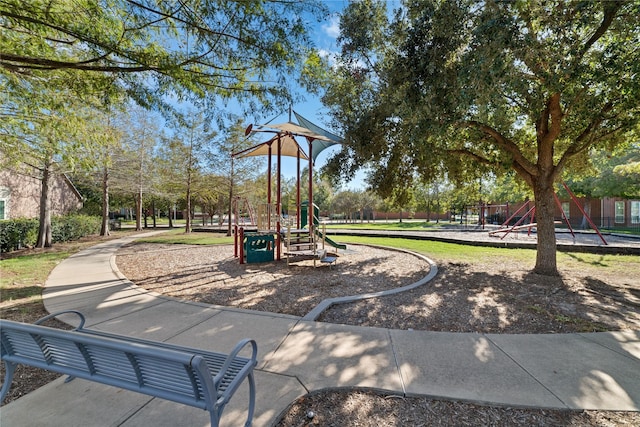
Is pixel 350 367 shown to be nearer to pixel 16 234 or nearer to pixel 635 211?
pixel 16 234

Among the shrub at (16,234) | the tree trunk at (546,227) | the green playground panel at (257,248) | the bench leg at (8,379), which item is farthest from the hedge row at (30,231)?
the tree trunk at (546,227)

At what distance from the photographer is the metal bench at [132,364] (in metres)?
1.83

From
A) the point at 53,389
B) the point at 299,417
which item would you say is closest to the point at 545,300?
the point at 299,417

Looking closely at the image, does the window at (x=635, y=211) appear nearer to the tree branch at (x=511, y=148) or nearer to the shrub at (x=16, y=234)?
the tree branch at (x=511, y=148)

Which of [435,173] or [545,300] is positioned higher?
[435,173]

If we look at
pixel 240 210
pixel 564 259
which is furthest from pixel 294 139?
pixel 564 259

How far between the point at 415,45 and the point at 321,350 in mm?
6766

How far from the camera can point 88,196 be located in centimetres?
3356

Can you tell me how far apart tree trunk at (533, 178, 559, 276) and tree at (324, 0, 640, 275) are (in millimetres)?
24

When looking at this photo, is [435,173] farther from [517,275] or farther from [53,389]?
[53,389]

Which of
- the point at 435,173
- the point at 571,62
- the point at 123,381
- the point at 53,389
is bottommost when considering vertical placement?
the point at 53,389

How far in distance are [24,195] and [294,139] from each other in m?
21.2

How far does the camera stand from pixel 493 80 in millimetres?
4824

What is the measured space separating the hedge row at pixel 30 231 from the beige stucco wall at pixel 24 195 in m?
2.47
